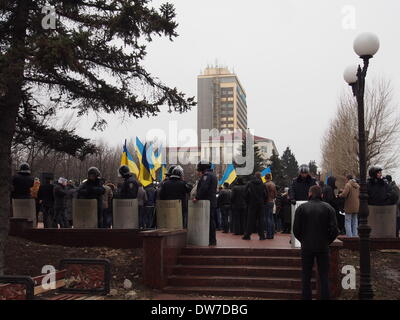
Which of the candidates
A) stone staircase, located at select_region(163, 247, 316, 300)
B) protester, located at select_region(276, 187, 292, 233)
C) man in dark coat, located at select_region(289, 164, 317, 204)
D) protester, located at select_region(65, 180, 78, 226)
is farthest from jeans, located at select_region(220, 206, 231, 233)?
man in dark coat, located at select_region(289, 164, 317, 204)

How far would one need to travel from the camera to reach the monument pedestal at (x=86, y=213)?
43.7 ft

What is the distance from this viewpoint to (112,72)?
37.2 ft

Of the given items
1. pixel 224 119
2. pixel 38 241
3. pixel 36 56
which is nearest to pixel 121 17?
pixel 36 56

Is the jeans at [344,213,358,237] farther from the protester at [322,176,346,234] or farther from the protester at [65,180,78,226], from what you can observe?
the protester at [65,180,78,226]

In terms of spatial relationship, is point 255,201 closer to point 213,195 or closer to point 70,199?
point 213,195

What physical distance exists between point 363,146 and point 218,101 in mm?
132514

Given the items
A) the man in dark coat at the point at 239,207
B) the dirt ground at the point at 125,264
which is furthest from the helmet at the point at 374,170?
the man in dark coat at the point at 239,207

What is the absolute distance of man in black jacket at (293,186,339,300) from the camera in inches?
320

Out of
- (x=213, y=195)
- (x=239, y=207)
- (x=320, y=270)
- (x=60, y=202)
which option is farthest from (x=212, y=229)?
(x=60, y=202)

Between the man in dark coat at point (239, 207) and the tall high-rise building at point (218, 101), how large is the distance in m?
122

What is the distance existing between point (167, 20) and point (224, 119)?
13219 centimetres

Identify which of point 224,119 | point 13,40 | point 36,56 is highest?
point 224,119
